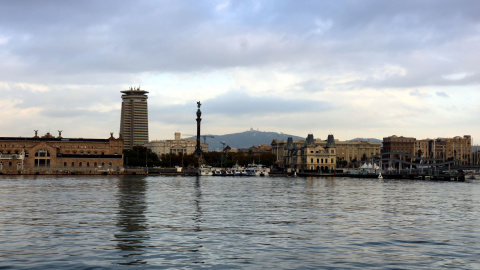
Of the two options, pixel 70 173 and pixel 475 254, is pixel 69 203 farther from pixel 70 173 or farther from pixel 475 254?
pixel 70 173

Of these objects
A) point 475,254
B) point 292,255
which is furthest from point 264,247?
point 475,254

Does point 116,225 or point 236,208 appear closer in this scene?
point 116,225

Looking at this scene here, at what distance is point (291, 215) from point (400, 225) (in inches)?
363

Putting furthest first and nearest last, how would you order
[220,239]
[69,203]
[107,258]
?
[69,203] → [220,239] → [107,258]

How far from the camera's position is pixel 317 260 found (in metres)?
26.7

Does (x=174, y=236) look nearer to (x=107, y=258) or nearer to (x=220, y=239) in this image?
(x=220, y=239)

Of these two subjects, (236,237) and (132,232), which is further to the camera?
(132,232)

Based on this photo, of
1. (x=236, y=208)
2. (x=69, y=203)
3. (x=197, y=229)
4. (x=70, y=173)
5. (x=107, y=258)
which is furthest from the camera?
(x=70, y=173)

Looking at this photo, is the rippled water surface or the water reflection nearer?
the rippled water surface

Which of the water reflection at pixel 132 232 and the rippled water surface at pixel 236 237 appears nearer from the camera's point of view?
the rippled water surface at pixel 236 237

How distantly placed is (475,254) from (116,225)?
71.2 feet

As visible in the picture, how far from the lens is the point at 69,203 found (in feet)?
185

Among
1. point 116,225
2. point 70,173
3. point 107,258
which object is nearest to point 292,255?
point 107,258

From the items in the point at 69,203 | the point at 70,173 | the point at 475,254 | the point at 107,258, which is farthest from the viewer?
the point at 70,173
